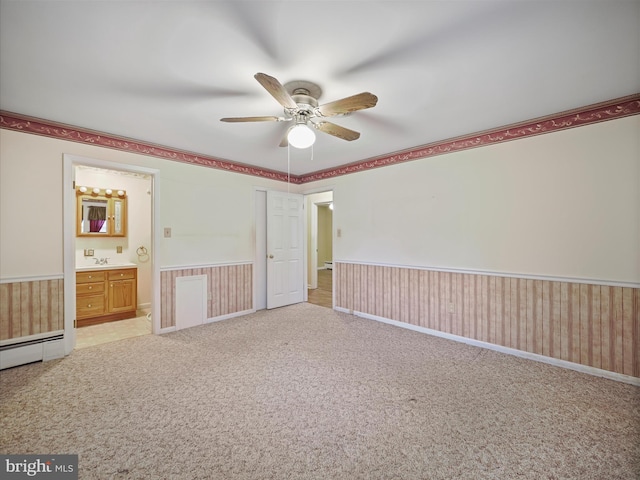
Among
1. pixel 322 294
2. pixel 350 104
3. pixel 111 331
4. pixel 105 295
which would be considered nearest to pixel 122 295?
→ pixel 105 295

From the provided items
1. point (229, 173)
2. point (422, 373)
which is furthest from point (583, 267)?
point (229, 173)

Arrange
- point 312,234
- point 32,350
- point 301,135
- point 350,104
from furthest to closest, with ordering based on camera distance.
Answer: point 312,234, point 32,350, point 301,135, point 350,104

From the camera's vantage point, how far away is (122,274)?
415 cm

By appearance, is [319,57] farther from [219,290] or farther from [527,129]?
[219,290]

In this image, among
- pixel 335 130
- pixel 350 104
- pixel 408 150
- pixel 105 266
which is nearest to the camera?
pixel 350 104

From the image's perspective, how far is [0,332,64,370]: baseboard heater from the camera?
252 cm

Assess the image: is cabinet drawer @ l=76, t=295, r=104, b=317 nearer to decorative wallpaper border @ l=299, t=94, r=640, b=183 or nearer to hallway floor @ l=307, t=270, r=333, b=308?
hallway floor @ l=307, t=270, r=333, b=308

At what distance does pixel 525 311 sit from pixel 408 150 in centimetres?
235

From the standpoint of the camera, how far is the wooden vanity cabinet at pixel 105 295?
3.79 meters

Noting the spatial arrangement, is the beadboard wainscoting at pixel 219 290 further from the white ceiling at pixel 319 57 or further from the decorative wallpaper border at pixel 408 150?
the white ceiling at pixel 319 57

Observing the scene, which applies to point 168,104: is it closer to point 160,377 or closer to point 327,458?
point 160,377

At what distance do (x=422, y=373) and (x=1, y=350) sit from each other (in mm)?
3976

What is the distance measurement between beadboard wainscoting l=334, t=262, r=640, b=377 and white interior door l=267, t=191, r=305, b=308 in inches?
62.5

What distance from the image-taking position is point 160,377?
7.71 ft
